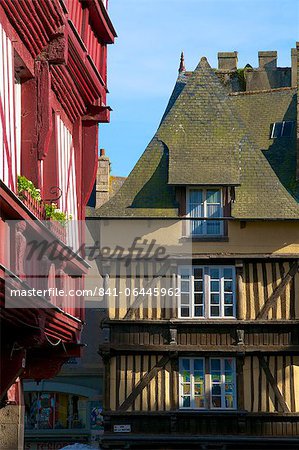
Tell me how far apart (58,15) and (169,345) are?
12.1 metres

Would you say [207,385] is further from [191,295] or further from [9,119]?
[9,119]

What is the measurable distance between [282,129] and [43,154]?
1586 centimetres

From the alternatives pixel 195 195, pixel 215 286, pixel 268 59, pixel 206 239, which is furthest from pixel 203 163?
pixel 268 59

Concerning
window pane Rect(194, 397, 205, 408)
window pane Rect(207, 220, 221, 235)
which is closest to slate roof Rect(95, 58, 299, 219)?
window pane Rect(207, 220, 221, 235)

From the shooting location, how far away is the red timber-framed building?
8992 mm

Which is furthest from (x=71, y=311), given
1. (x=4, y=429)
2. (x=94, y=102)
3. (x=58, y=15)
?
(x=58, y=15)

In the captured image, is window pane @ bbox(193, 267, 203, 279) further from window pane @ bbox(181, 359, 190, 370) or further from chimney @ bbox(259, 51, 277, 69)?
chimney @ bbox(259, 51, 277, 69)

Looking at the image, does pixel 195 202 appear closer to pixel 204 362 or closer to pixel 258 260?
pixel 258 260

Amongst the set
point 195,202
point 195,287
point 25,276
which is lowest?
point 25,276

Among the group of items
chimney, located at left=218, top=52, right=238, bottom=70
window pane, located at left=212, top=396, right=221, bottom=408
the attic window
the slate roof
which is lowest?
window pane, located at left=212, top=396, right=221, bottom=408

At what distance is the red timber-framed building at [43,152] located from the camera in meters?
8.99

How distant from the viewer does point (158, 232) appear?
859 inches

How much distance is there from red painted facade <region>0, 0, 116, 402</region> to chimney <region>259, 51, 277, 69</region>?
18.4 m

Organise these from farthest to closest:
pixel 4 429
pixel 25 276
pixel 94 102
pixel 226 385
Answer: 1. pixel 226 385
2. pixel 94 102
3. pixel 4 429
4. pixel 25 276
